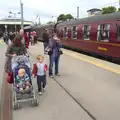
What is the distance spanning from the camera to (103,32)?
712 inches

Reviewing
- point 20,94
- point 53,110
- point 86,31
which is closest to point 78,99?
point 53,110

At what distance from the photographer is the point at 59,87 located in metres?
9.53

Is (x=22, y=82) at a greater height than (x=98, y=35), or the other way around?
(x=98, y=35)

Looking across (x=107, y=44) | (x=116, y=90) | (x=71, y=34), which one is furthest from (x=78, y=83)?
(x=71, y=34)

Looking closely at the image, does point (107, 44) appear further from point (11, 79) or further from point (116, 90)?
point (11, 79)

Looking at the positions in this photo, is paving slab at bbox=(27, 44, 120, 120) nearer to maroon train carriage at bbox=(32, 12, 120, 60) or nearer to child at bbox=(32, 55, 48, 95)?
child at bbox=(32, 55, 48, 95)

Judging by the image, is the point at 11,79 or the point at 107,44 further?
the point at 107,44

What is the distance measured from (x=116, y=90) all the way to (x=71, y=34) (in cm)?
1689

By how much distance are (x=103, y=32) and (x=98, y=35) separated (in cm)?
71

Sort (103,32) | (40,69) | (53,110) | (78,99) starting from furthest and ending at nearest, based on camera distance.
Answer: (103,32)
(40,69)
(78,99)
(53,110)

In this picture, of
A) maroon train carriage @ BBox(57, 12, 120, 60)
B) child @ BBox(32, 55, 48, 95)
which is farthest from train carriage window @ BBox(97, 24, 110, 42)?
child @ BBox(32, 55, 48, 95)

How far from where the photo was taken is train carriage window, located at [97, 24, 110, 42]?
17375mm

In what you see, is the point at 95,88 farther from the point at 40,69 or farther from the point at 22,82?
the point at 22,82

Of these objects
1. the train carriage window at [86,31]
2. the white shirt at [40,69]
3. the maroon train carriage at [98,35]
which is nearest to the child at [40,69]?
the white shirt at [40,69]
